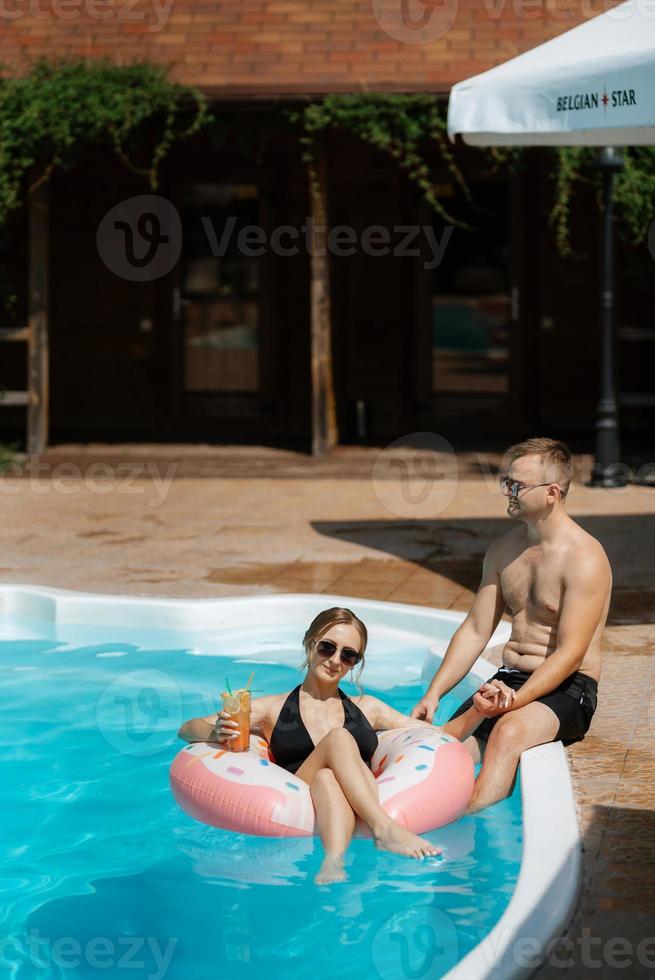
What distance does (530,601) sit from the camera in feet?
16.0

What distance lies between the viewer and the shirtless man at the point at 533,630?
464cm

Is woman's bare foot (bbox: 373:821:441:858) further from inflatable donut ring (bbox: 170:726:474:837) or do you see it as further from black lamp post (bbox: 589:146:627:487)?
black lamp post (bbox: 589:146:627:487)

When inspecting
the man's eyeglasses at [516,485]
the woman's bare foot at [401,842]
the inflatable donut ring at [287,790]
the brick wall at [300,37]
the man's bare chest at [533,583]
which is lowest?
the woman's bare foot at [401,842]

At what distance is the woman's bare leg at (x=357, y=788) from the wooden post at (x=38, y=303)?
8464mm

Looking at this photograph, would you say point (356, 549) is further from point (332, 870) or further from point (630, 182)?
point (630, 182)

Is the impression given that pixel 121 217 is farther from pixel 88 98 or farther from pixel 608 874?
pixel 608 874

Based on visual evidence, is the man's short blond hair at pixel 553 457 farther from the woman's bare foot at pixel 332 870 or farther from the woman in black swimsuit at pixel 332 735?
the woman's bare foot at pixel 332 870

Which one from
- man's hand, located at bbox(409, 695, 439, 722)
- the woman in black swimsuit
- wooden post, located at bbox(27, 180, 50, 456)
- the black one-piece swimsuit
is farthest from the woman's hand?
wooden post, located at bbox(27, 180, 50, 456)

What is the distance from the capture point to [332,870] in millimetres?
4328

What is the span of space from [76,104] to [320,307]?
8.90 feet

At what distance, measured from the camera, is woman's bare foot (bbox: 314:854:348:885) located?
4316 millimetres

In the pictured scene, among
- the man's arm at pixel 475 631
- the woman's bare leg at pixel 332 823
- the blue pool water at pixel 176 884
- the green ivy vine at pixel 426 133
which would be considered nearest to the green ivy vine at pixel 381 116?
the green ivy vine at pixel 426 133

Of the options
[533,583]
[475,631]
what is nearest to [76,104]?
[475,631]

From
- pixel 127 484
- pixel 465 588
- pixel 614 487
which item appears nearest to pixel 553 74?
pixel 465 588
